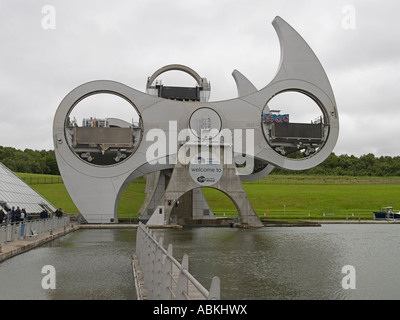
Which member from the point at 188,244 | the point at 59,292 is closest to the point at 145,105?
the point at 188,244

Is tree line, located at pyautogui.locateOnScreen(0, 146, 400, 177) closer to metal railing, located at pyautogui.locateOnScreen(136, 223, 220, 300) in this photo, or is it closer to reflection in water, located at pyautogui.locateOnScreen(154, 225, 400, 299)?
reflection in water, located at pyautogui.locateOnScreen(154, 225, 400, 299)

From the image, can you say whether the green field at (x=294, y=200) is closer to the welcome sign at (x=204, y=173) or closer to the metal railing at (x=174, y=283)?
the welcome sign at (x=204, y=173)

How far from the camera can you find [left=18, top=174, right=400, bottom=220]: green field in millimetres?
46062

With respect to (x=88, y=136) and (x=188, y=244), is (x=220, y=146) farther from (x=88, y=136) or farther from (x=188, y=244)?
(x=188, y=244)

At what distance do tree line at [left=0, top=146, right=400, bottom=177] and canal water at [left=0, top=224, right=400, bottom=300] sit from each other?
73443mm

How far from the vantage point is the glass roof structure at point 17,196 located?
2361 centimetres

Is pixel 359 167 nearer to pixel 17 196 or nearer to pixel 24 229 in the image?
pixel 17 196

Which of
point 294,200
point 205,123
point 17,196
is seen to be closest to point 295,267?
point 17,196

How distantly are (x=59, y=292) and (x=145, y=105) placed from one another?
84.9 feet

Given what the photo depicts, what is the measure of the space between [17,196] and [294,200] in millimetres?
35118

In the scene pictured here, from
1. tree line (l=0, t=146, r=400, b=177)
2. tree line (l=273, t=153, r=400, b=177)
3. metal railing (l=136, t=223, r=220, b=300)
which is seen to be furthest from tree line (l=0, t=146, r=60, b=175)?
metal railing (l=136, t=223, r=220, b=300)

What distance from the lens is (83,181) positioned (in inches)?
1299
